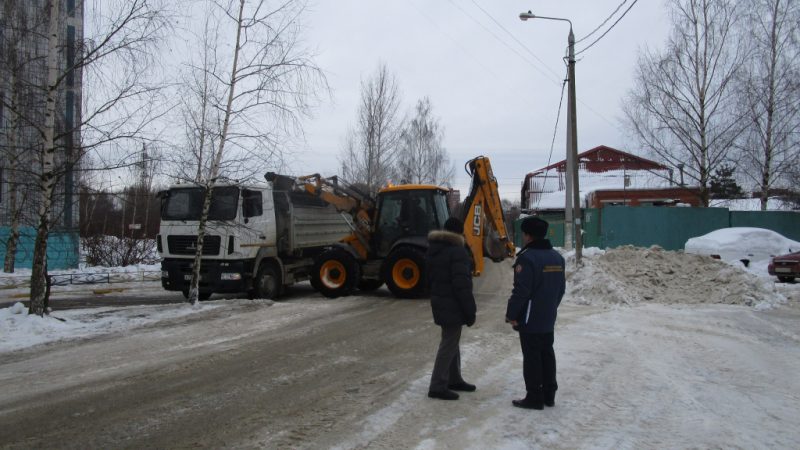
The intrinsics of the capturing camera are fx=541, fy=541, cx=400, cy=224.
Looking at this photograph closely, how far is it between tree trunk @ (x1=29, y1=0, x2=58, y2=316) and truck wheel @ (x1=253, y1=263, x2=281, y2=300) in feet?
14.5

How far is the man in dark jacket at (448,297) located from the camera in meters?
5.13

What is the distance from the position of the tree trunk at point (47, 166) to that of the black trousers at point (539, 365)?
7844 millimetres

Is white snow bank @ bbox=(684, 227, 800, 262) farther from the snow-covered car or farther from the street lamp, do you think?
the street lamp

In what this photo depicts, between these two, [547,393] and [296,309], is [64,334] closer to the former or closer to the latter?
[296,309]

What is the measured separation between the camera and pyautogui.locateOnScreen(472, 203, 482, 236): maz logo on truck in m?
12.3

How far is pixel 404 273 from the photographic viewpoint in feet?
41.1

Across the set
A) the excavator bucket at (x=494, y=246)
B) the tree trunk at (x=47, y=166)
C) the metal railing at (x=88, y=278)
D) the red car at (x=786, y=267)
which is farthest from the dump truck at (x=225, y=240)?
the red car at (x=786, y=267)

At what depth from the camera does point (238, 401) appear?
5258 mm

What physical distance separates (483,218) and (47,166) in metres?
8.65

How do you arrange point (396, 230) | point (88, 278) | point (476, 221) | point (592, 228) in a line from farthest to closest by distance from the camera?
point (592, 228) → point (88, 278) → point (396, 230) → point (476, 221)

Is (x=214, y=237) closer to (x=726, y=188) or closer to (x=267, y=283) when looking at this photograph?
(x=267, y=283)

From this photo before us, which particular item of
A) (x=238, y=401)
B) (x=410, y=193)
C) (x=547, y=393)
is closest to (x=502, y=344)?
(x=547, y=393)

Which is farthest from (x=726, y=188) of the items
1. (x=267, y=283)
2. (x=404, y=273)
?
(x=267, y=283)

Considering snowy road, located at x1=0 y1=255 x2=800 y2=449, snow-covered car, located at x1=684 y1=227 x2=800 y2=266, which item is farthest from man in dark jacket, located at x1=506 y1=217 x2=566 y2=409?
snow-covered car, located at x1=684 y1=227 x2=800 y2=266
